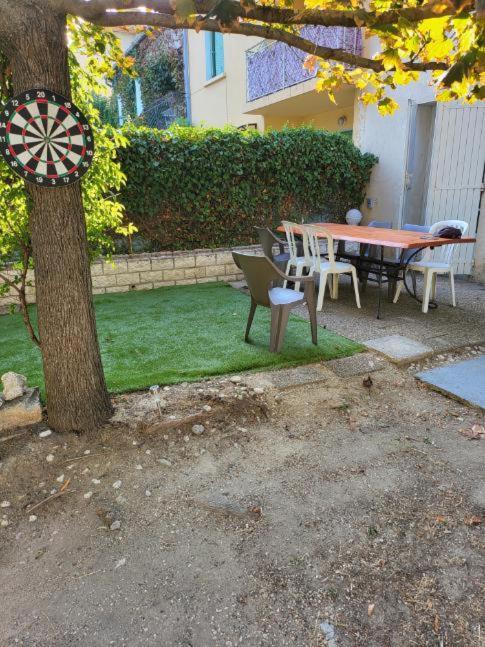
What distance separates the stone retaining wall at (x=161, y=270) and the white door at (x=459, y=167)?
9.95 feet

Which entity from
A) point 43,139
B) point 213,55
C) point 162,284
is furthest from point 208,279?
point 213,55

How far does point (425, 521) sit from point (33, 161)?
259cm

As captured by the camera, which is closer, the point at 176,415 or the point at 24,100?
the point at 24,100

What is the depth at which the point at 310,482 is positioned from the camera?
2.34m

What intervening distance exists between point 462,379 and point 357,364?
81 cm

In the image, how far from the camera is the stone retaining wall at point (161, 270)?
638cm

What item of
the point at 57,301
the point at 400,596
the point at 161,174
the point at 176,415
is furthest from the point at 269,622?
the point at 161,174

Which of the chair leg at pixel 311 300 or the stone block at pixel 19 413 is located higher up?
the chair leg at pixel 311 300

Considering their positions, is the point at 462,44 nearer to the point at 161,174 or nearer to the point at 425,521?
the point at 425,521

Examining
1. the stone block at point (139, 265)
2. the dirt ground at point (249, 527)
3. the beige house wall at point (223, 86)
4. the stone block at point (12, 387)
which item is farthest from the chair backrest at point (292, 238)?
the beige house wall at point (223, 86)

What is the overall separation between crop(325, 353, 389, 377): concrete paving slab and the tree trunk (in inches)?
72.1

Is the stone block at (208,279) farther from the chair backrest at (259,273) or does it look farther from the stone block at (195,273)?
the chair backrest at (259,273)

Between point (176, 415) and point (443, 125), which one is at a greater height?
point (443, 125)

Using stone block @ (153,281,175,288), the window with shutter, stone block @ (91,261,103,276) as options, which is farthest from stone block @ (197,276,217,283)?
the window with shutter
